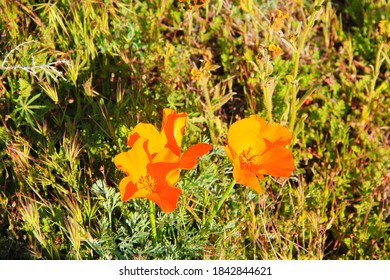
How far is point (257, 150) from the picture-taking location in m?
2.38

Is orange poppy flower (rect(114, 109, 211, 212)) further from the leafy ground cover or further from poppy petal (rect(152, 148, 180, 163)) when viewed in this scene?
the leafy ground cover

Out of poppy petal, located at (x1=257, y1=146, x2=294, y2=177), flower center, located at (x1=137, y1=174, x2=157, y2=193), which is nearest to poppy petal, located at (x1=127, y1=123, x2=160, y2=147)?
flower center, located at (x1=137, y1=174, x2=157, y2=193)

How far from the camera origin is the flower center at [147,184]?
2.27 metres

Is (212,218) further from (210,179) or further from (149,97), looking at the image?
(149,97)

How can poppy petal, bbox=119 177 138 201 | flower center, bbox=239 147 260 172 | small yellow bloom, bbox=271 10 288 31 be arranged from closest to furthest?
poppy petal, bbox=119 177 138 201
flower center, bbox=239 147 260 172
small yellow bloom, bbox=271 10 288 31

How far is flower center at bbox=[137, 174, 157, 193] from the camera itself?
2268mm

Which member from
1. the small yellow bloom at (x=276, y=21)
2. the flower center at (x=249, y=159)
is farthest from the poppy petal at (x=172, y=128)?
the small yellow bloom at (x=276, y=21)

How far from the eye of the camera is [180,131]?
2330mm

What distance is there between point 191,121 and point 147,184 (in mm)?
699

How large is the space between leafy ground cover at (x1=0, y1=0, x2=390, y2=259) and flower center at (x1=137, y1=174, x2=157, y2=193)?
0.30 metres

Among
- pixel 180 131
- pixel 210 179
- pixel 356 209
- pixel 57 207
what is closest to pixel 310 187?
pixel 356 209

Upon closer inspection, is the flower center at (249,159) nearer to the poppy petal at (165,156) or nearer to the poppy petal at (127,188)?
the poppy petal at (165,156)

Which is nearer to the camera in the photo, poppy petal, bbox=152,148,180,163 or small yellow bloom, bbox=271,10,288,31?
poppy petal, bbox=152,148,180,163
